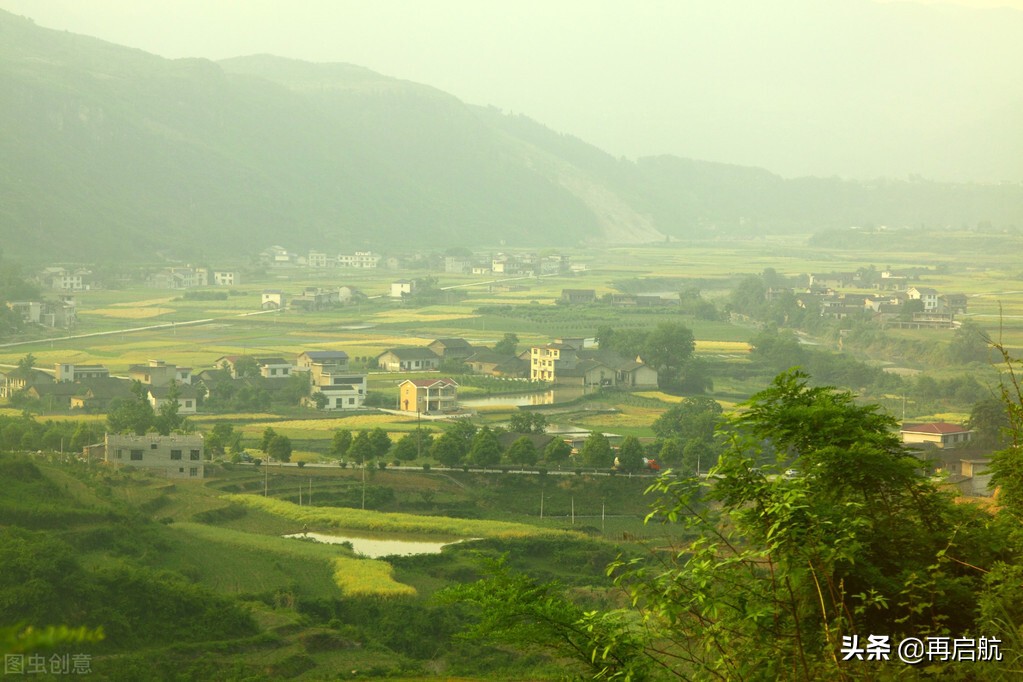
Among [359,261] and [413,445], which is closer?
[413,445]

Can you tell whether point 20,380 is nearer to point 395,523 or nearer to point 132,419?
point 132,419

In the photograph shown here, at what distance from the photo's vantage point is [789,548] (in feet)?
11.2

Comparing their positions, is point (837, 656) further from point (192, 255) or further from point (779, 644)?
point (192, 255)

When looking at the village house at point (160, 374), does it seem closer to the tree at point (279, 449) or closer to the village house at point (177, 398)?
the village house at point (177, 398)

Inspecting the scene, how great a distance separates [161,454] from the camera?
13.0 m

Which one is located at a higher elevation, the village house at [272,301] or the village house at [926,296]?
the village house at [926,296]

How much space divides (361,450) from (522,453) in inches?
63.7

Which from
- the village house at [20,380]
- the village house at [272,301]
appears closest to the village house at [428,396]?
the village house at [20,380]

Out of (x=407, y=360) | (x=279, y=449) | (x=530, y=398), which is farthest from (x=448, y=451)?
(x=407, y=360)

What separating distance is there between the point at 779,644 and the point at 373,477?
32.5ft

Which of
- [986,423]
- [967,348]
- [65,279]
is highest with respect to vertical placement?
[65,279]

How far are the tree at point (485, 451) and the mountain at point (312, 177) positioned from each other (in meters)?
28.2

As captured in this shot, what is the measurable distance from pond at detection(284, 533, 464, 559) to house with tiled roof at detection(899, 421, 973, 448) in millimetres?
5628

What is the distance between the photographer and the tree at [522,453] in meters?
13.5
